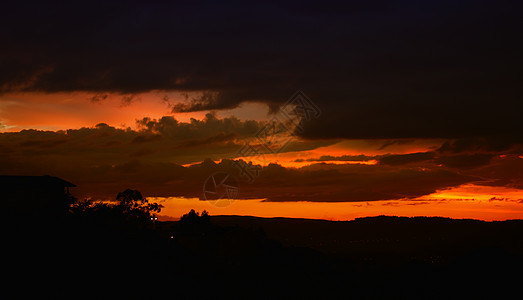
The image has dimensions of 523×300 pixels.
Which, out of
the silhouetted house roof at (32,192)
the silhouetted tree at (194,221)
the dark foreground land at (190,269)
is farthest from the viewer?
the silhouetted tree at (194,221)

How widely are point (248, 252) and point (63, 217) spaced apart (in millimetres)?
24392

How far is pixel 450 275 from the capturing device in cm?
9569

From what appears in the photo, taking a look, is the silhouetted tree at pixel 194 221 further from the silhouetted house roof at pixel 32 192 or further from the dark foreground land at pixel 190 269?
the silhouetted house roof at pixel 32 192

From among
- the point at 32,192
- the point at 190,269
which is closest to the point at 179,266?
the point at 190,269

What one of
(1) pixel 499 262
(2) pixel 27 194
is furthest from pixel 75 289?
(1) pixel 499 262

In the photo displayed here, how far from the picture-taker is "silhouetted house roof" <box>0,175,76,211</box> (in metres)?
63.0

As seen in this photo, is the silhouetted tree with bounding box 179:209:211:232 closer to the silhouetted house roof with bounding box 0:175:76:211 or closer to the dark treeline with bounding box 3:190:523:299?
the dark treeline with bounding box 3:190:523:299

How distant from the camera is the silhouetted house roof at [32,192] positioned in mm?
63000

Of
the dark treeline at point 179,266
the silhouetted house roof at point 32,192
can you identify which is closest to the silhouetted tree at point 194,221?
the dark treeline at point 179,266

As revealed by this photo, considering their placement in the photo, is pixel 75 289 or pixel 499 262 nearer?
pixel 75 289

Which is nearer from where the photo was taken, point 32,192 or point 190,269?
point 190,269

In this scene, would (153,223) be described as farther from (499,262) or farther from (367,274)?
(499,262)

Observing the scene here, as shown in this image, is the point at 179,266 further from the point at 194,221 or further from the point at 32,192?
the point at 194,221

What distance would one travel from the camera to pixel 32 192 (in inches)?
2542
